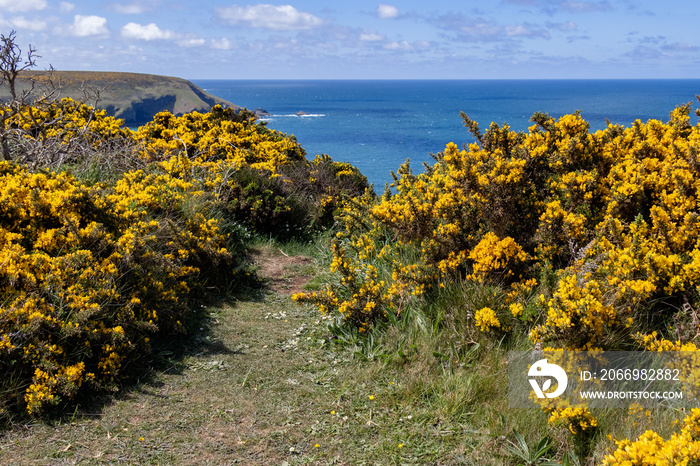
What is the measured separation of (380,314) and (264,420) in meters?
1.58

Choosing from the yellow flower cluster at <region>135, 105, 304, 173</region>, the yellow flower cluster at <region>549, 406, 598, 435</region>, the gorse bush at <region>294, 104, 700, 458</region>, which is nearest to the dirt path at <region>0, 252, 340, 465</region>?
the gorse bush at <region>294, 104, 700, 458</region>

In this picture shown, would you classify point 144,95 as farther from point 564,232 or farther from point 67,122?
point 564,232

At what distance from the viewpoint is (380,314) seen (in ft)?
14.8

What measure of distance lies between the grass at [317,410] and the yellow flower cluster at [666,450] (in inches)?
21.2

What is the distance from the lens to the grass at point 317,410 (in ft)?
9.77

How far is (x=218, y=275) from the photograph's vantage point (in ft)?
19.4

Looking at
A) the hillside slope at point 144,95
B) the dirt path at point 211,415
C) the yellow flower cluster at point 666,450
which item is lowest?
the dirt path at point 211,415

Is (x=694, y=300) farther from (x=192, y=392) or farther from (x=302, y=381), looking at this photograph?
(x=192, y=392)

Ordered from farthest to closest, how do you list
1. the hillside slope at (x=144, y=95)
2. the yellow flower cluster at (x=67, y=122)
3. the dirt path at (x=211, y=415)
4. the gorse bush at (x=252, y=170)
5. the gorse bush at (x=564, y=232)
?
the hillside slope at (x=144, y=95)
the yellow flower cluster at (x=67, y=122)
the gorse bush at (x=252, y=170)
the gorse bush at (x=564, y=232)
the dirt path at (x=211, y=415)

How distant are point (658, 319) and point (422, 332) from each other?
1.92 m

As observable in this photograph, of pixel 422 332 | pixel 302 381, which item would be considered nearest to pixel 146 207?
pixel 302 381

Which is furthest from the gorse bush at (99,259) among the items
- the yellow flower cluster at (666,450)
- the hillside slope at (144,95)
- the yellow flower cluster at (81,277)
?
the hillside slope at (144,95)

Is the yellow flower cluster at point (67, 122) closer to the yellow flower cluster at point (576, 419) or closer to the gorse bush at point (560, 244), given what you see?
the gorse bush at point (560, 244)

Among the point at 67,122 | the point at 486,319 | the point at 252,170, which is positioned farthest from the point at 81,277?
the point at 67,122
